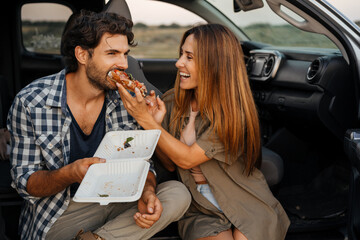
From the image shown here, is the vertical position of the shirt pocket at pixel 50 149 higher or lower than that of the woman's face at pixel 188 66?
lower

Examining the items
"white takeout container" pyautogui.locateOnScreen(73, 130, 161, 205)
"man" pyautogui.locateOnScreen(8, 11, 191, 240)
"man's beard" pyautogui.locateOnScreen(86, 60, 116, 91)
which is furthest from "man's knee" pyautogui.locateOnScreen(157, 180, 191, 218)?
"man's beard" pyautogui.locateOnScreen(86, 60, 116, 91)

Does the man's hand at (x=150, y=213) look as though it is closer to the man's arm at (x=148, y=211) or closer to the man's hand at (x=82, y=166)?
the man's arm at (x=148, y=211)

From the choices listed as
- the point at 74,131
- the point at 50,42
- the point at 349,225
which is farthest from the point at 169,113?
the point at 50,42

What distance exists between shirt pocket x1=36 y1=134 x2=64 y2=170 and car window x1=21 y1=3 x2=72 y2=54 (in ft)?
8.21

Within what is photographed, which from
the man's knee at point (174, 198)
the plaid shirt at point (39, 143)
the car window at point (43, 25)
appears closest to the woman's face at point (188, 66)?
the man's knee at point (174, 198)

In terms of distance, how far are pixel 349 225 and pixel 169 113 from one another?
118 centimetres

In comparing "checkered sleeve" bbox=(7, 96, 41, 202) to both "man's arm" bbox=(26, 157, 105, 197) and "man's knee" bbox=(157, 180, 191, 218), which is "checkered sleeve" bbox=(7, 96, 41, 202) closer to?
"man's arm" bbox=(26, 157, 105, 197)

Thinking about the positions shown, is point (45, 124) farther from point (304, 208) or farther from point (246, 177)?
point (304, 208)

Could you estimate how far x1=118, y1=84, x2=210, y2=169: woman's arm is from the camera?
230 centimetres

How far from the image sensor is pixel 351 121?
9.73ft

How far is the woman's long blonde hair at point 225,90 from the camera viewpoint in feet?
7.79

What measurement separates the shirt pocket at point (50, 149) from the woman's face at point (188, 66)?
2.41 feet

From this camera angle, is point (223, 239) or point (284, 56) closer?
point (223, 239)

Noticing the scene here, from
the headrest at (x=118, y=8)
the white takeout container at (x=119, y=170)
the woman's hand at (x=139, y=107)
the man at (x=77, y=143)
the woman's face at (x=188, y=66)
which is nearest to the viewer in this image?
the white takeout container at (x=119, y=170)
